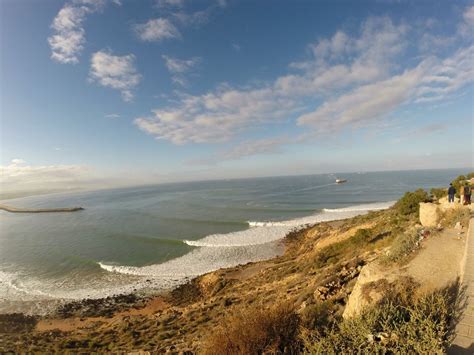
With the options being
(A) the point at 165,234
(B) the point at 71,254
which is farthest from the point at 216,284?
(B) the point at 71,254

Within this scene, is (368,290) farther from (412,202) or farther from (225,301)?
(412,202)

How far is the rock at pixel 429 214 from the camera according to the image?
12.7 m

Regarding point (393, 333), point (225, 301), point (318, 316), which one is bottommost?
point (225, 301)

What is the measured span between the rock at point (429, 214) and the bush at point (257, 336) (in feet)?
39.2

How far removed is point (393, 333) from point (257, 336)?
2528 millimetres

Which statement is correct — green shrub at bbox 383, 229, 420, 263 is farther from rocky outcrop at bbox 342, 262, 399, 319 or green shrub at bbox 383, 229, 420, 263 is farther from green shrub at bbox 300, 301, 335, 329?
green shrub at bbox 300, 301, 335, 329

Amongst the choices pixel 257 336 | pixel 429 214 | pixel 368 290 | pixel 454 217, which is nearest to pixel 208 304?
pixel 257 336

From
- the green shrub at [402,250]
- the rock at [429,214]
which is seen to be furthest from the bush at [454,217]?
the green shrub at [402,250]

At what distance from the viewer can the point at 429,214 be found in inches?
520

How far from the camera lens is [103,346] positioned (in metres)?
9.98

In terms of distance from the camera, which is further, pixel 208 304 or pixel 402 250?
pixel 208 304

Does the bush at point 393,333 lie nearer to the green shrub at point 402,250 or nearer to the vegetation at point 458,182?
the green shrub at point 402,250

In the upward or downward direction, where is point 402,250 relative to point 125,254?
upward

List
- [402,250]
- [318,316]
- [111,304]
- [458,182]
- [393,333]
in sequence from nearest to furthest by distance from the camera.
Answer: [393,333] → [318,316] → [402,250] → [111,304] → [458,182]
